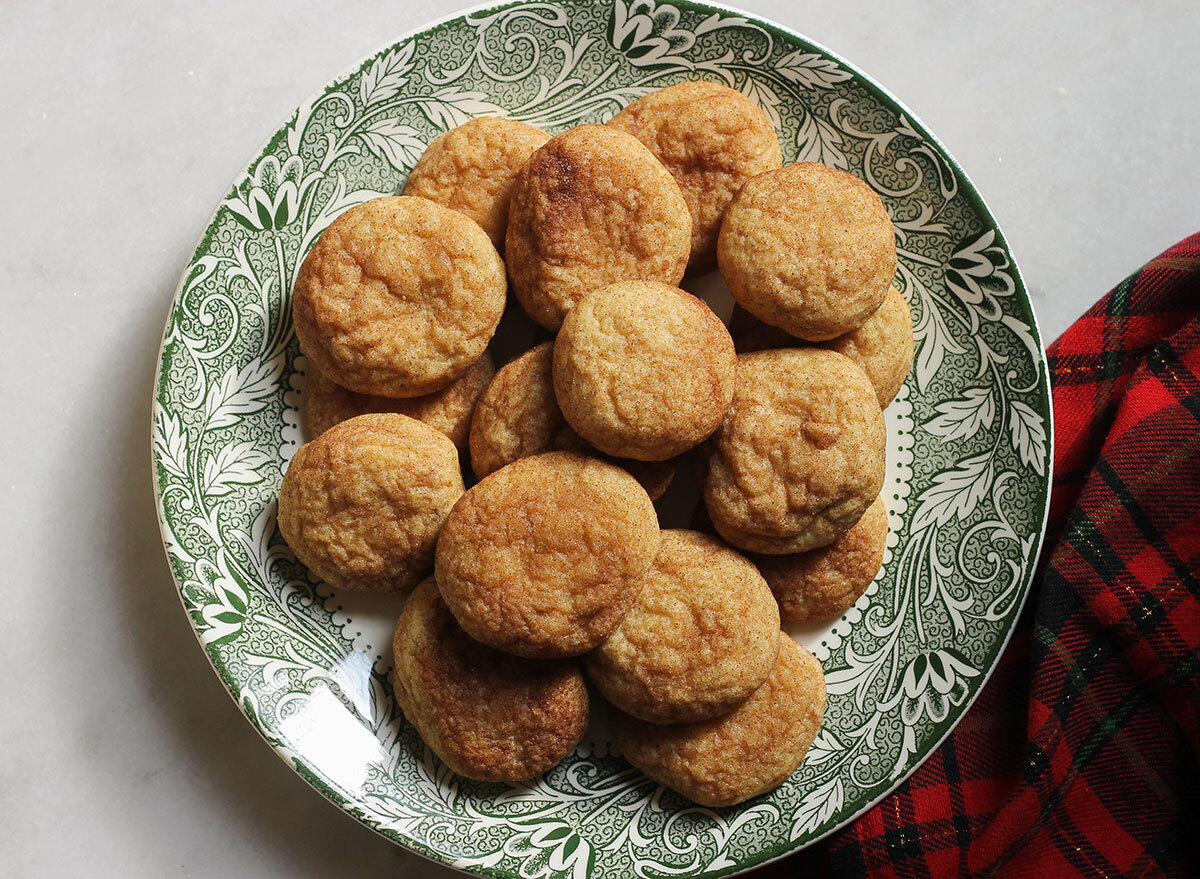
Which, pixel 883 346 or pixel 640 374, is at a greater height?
pixel 883 346

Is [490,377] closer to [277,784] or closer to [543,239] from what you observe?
[543,239]

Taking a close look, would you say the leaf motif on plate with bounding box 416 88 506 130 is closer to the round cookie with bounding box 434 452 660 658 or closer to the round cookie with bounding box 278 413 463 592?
the round cookie with bounding box 278 413 463 592

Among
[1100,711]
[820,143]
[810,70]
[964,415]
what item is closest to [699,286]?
[820,143]

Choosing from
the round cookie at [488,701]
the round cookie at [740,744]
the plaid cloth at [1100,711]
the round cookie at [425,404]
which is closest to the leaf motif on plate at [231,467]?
the round cookie at [425,404]

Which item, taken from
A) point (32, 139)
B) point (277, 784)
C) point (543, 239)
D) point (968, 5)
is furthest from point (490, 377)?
point (968, 5)

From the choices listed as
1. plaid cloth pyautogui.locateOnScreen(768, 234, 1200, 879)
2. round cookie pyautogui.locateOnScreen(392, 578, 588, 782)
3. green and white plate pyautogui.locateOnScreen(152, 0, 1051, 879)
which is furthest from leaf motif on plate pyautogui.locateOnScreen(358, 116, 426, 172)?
plaid cloth pyautogui.locateOnScreen(768, 234, 1200, 879)

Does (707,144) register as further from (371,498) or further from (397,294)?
(371,498)
